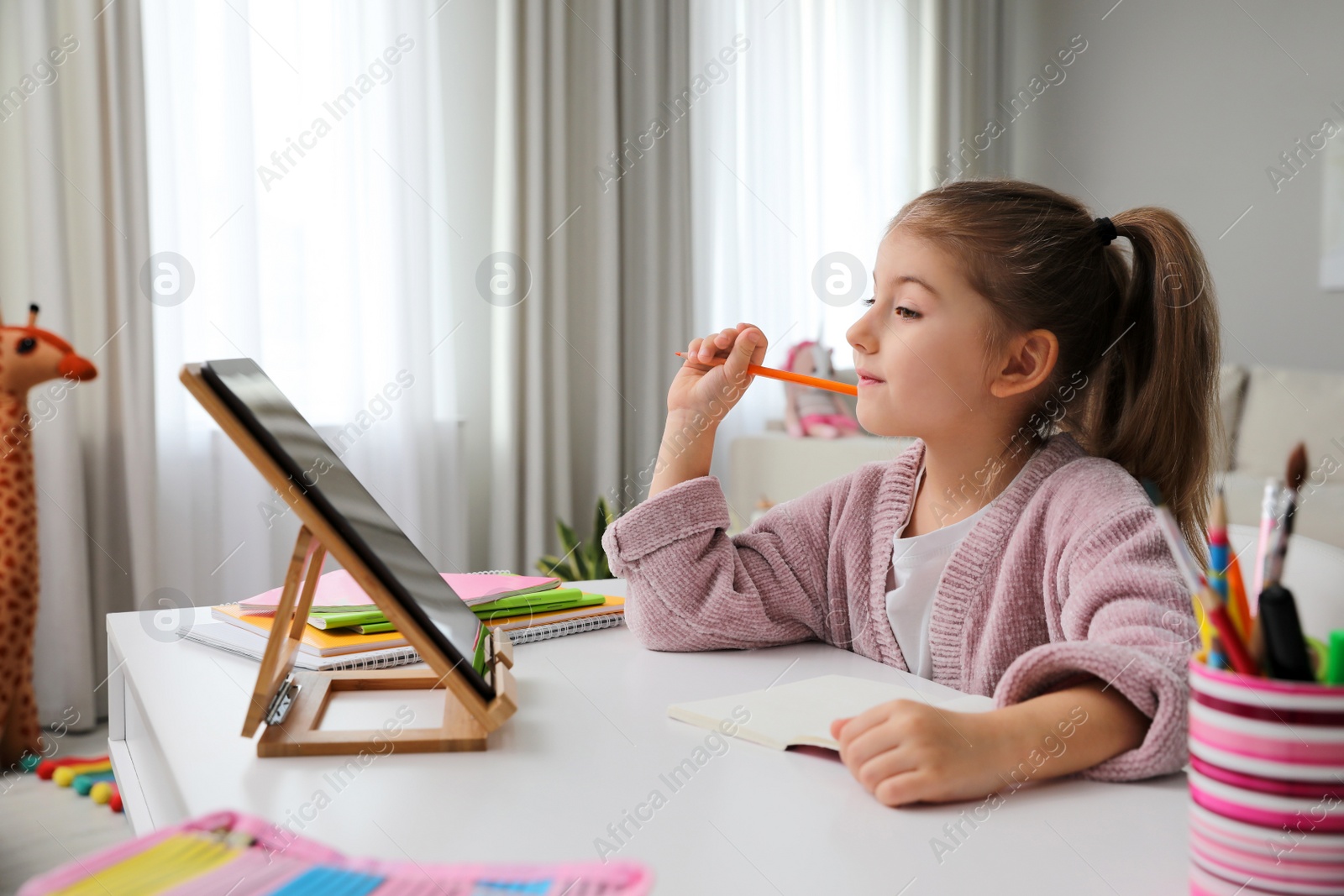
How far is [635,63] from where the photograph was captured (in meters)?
3.19

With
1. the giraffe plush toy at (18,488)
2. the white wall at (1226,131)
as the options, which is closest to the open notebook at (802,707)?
the giraffe plush toy at (18,488)

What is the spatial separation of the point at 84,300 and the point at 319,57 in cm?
83

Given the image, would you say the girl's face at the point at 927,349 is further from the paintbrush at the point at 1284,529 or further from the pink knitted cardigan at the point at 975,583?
the paintbrush at the point at 1284,529

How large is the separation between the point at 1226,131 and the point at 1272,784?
376cm

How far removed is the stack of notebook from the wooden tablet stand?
11 cm

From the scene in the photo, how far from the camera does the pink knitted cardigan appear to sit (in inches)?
24.0

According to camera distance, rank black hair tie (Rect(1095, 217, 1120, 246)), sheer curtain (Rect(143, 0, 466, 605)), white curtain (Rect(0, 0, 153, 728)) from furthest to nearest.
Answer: sheer curtain (Rect(143, 0, 466, 605))
white curtain (Rect(0, 0, 153, 728))
black hair tie (Rect(1095, 217, 1120, 246))

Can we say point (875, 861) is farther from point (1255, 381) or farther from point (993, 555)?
point (1255, 381)

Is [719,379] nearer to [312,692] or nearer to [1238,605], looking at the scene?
[312,692]

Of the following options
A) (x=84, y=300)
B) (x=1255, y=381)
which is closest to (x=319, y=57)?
(x=84, y=300)

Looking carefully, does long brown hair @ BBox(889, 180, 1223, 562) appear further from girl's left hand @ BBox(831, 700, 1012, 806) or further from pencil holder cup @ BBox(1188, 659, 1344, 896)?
pencil holder cup @ BBox(1188, 659, 1344, 896)

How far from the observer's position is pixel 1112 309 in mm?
985

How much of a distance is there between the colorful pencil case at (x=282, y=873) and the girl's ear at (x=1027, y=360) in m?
0.61

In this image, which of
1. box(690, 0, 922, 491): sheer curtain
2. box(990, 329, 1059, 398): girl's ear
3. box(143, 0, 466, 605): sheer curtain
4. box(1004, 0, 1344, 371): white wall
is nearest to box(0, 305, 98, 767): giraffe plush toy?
box(143, 0, 466, 605): sheer curtain
